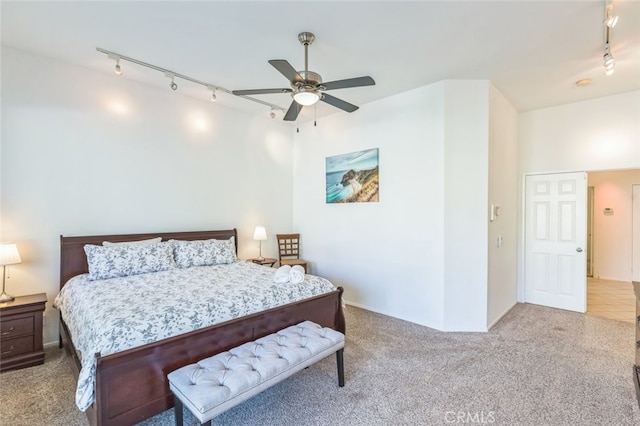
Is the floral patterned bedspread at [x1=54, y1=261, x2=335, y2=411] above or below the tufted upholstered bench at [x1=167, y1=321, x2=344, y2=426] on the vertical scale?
above

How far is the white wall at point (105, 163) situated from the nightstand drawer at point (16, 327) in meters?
0.51

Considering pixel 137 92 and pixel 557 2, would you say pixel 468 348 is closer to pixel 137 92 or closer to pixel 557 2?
pixel 557 2

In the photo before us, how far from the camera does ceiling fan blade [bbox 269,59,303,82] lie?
2.34 metres

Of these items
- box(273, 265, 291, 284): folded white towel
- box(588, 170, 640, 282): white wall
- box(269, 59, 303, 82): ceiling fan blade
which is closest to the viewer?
box(269, 59, 303, 82): ceiling fan blade

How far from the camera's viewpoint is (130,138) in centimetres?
395

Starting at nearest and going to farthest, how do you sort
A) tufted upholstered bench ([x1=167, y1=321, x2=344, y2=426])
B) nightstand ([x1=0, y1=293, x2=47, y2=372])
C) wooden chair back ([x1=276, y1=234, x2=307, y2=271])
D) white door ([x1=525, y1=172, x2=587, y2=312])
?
1. tufted upholstered bench ([x1=167, y1=321, x2=344, y2=426])
2. nightstand ([x1=0, y1=293, x2=47, y2=372])
3. white door ([x1=525, y1=172, x2=587, y2=312])
4. wooden chair back ([x1=276, y1=234, x2=307, y2=271])

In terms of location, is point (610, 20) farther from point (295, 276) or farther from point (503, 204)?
point (295, 276)

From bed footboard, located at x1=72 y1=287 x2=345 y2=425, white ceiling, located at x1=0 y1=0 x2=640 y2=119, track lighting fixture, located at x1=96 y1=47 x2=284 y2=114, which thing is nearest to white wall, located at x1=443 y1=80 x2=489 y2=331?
white ceiling, located at x1=0 y1=0 x2=640 y2=119

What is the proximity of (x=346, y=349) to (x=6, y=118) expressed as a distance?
4258 mm

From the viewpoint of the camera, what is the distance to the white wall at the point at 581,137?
13.6 ft

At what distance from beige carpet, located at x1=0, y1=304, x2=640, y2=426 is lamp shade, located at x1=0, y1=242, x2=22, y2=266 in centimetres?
100

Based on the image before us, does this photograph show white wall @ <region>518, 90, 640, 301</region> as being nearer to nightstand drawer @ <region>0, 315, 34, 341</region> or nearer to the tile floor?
the tile floor

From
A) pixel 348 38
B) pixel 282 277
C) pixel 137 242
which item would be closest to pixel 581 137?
pixel 348 38

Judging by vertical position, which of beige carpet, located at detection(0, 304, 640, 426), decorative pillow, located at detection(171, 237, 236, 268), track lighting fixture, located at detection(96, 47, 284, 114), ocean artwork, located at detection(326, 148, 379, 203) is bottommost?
beige carpet, located at detection(0, 304, 640, 426)
